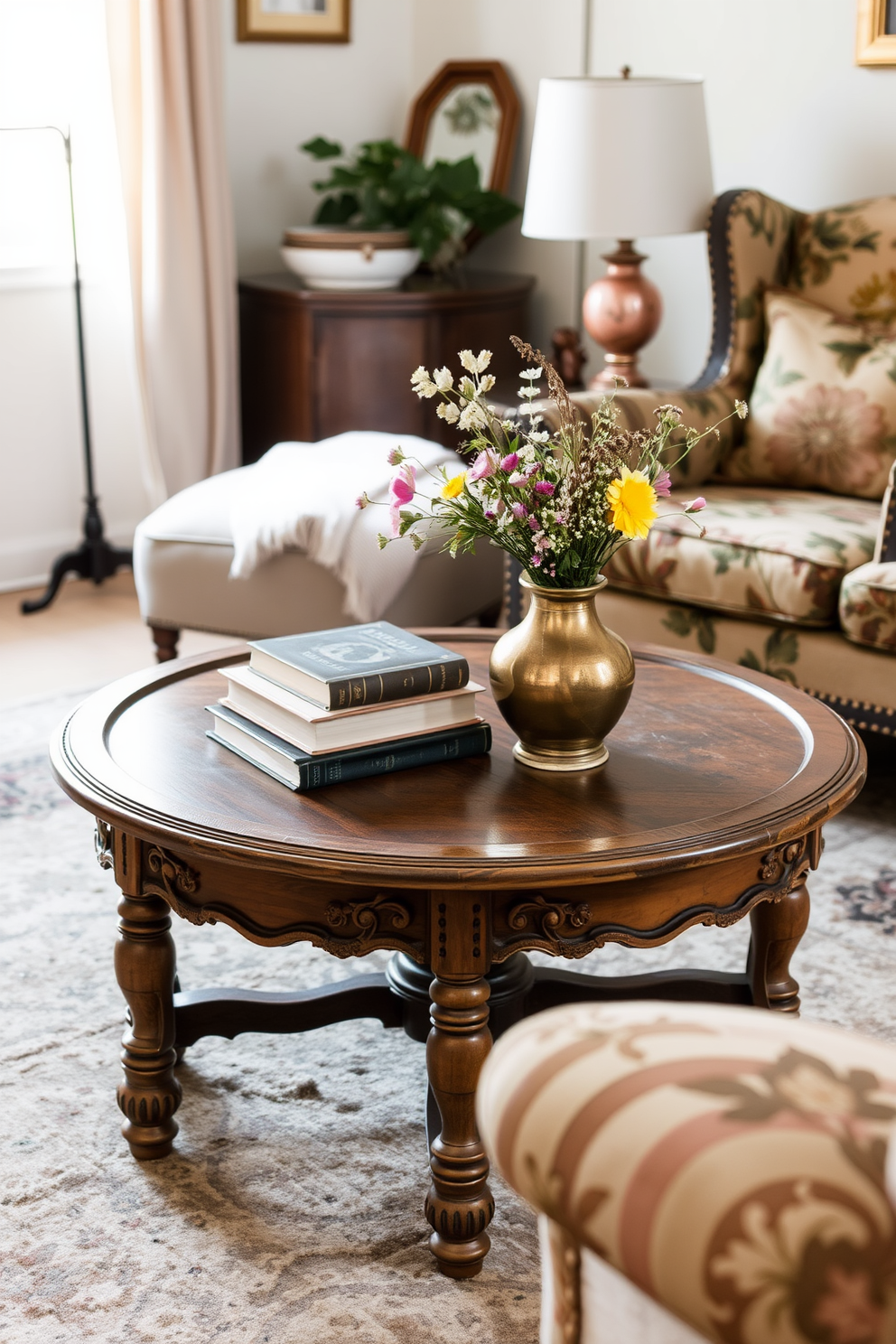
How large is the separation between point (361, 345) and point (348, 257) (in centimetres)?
24

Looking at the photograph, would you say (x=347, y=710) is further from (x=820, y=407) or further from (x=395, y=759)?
(x=820, y=407)

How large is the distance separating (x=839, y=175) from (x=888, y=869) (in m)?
1.98

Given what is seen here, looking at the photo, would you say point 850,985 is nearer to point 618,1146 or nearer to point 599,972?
point 599,972

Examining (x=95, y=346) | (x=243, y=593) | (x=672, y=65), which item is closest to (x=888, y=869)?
(x=243, y=593)

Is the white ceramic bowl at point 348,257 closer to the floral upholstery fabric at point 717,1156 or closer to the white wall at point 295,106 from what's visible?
the white wall at point 295,106

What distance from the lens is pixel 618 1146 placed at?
27.1 inches

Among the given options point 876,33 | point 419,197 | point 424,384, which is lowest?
point 424,384

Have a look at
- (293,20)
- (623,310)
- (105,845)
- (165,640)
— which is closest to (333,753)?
(105,845)

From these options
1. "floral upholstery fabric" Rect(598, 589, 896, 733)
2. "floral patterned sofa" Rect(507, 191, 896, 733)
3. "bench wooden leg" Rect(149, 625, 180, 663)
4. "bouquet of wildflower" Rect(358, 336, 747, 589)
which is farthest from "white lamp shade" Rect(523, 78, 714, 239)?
"bouquet of wildflower" Rect(358, 336, 747, 589)

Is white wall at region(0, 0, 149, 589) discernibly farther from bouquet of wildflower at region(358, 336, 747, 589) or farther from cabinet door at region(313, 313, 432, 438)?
bouquet of wildflower at region(358, 336, 747, 589)

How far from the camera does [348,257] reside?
13.0 ft

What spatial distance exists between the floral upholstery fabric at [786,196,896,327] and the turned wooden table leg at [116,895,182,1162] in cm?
223

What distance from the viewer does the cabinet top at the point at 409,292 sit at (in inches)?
155

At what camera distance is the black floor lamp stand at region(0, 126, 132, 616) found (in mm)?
3889
